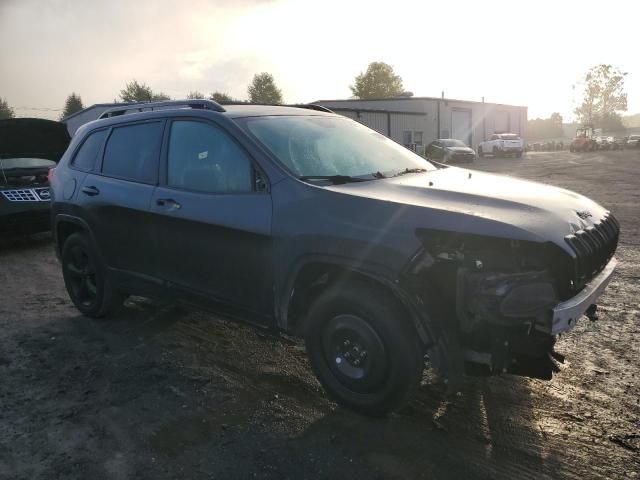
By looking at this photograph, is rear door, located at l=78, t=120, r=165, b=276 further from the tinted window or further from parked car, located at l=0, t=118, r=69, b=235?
parked car, located at l=0, t=118, r=69, b=235

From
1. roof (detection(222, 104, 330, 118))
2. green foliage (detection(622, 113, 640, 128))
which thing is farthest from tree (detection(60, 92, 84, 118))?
green foliage (detection(622, 113, 640, 128))

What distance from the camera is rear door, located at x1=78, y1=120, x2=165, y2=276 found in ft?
13.3

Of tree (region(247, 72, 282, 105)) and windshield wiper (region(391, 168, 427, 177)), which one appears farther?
tree (region(247, 72, 282, 105))

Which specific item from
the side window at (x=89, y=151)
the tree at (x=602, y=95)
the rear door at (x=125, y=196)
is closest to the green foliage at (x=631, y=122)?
the tree at (x=602, y=95)

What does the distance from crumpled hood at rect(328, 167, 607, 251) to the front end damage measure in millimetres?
60

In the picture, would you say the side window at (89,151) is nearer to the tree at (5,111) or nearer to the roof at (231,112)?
the roof at (231,112)

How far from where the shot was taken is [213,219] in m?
3.49

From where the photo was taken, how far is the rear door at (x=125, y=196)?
4055 millimetres

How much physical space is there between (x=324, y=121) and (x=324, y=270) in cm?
152

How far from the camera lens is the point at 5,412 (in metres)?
3.23

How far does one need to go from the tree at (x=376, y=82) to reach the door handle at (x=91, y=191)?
78.4 meters

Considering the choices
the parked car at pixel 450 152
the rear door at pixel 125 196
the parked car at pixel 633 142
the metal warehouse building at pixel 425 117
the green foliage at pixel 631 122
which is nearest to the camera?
the rear door at pixel 125 196

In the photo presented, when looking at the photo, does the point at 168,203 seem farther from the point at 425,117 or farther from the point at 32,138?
the point at 425,117

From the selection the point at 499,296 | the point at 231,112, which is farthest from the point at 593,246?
the point at 231,112
